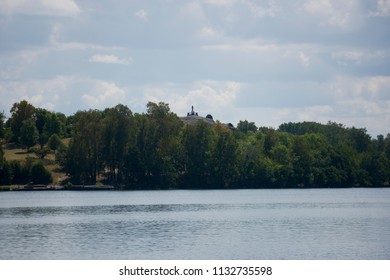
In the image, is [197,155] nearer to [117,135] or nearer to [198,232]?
[117,135]

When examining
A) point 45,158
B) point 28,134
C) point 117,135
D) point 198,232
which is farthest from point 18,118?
point 198,232

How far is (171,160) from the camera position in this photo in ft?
502

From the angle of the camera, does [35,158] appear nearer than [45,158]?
Yes

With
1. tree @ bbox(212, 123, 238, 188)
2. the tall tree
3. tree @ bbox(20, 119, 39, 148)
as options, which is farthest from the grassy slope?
tree @ bbox(212, 123, 238, 188)

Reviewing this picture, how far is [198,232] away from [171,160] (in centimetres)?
A: 9343

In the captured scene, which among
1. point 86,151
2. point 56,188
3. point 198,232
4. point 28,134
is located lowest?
point 198,232

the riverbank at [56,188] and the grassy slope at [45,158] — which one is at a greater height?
the grassy slope at [45,158]

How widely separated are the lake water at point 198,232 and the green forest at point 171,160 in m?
58.2

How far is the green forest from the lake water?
58189mm

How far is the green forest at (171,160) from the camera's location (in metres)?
150

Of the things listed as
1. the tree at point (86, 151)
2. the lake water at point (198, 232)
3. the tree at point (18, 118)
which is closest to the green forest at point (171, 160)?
the tree at point (86, 151)

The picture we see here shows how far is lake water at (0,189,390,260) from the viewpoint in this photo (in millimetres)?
47656

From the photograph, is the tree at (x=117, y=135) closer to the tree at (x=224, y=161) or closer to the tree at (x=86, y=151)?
the tree at (x=86, y=151)
